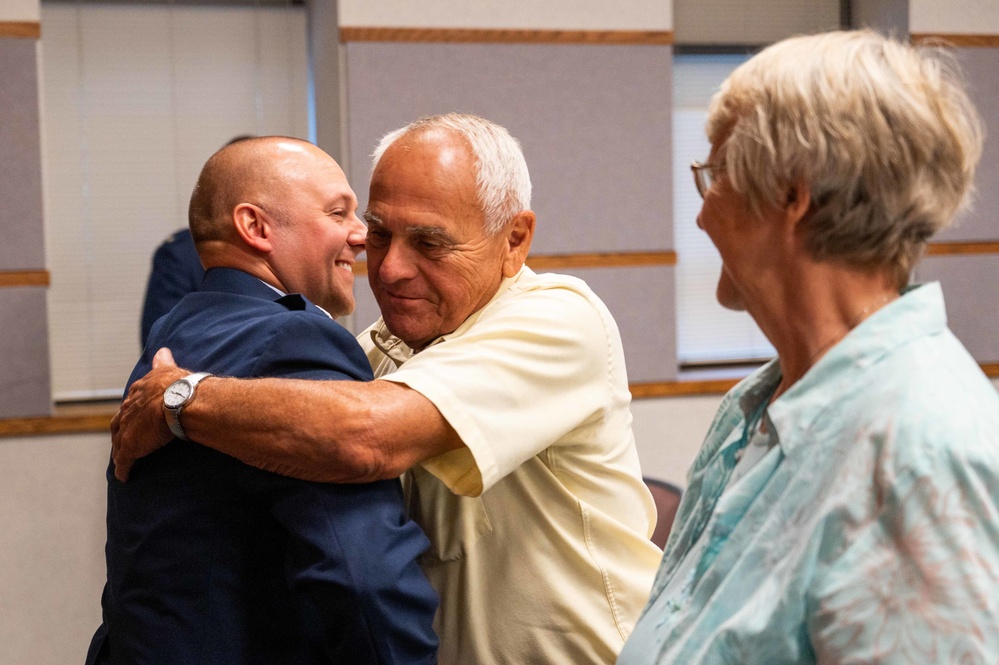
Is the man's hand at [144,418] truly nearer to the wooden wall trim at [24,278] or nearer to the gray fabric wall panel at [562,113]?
the gray fabric wall panel at [562,113]

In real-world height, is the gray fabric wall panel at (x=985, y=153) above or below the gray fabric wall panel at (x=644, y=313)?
above

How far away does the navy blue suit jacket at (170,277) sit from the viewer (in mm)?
3389

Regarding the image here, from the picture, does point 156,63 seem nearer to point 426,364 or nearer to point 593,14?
point 593,14

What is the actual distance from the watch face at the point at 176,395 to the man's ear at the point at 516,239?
537 millimetres

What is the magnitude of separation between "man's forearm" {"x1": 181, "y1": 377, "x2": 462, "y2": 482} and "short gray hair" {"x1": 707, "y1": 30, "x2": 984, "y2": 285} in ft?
1.65

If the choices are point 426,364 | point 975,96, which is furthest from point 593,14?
point 426,364

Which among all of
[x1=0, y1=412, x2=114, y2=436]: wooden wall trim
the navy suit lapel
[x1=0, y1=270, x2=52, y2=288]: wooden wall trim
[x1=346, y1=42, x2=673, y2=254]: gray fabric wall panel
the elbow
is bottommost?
[x1=0, y1=412, x2=114, y2=436]: wooden wall trim

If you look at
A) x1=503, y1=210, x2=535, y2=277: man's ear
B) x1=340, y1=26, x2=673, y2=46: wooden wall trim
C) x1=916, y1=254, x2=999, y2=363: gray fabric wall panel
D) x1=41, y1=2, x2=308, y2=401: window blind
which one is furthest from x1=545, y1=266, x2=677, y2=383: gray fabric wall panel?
x1=503, y1=210, x2=535, y2=277: man's ear

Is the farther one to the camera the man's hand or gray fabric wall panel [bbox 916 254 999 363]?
gray fabric wall panel [bbox 916 254 999 363]

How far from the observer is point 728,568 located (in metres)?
0.99

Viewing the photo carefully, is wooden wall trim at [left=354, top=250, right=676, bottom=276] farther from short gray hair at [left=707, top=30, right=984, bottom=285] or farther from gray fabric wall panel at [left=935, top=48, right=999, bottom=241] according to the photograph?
short gray hair at [left=707, top=30, right=984, bottom=285]

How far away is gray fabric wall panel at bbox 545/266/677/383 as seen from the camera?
392 cm

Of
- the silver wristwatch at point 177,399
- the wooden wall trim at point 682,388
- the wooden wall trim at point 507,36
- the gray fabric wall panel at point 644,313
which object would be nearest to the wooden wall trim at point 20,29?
the wooden wall trim at point 507,36

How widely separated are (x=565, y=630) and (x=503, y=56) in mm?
2736
